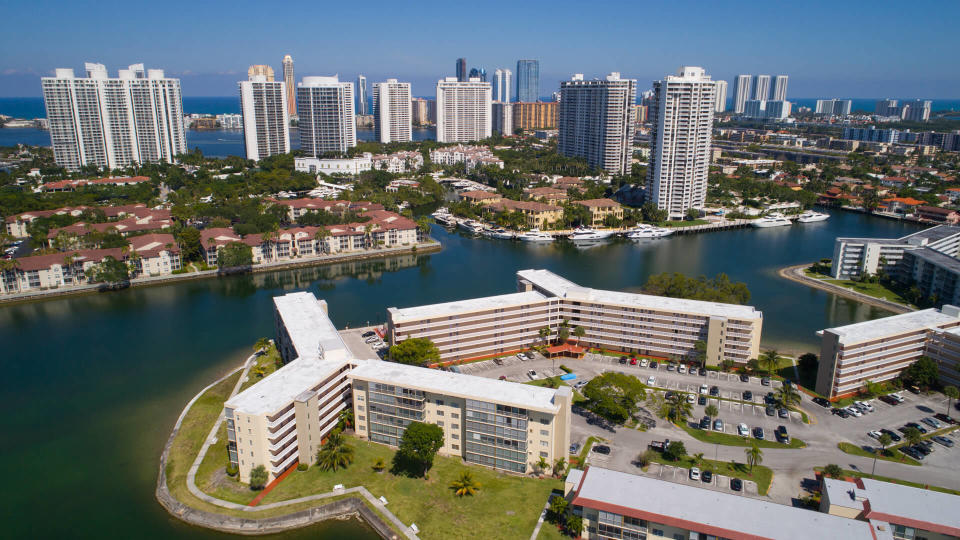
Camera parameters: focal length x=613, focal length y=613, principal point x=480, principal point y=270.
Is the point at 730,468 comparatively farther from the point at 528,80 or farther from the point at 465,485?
the point at 528,80

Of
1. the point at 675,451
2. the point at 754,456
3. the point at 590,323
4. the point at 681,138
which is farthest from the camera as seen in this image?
the point at 681,138

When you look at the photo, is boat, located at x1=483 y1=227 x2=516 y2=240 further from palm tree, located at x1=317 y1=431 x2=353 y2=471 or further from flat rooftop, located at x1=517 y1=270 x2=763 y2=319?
palm tree, located at x1=317 y1=431 x2=353 y2=471

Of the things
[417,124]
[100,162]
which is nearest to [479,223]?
[100,162]

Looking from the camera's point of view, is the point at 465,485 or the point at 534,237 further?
the point at 534,237

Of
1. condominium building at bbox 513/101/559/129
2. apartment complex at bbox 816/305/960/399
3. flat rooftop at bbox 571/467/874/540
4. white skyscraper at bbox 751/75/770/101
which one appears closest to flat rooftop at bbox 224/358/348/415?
flat rooftop at bbox 571/467/874/540

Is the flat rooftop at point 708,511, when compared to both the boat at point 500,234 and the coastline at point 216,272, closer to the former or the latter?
the coastline at point 216,272

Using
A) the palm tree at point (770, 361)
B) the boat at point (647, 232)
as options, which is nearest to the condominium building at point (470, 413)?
the palm tree at point (770, 361)

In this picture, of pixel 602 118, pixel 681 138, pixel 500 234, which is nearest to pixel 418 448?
pixel 500 234

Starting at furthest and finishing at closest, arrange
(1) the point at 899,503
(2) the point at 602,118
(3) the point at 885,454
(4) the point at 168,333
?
(2) the point at 602,118
(4) the point at 168,333
(3) the point at 885,454
(1) the point at 899,503
